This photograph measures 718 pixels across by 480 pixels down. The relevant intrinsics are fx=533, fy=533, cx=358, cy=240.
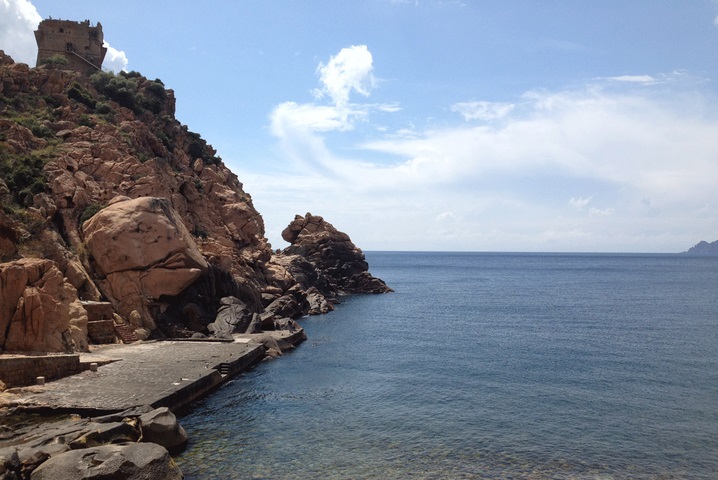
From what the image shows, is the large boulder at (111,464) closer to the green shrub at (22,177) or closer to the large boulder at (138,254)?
the large boulder at (138,254)

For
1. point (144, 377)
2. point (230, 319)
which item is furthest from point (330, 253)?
point (144, 377)

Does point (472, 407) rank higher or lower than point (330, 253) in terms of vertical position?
lower

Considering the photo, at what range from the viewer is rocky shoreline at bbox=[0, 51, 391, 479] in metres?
21.1

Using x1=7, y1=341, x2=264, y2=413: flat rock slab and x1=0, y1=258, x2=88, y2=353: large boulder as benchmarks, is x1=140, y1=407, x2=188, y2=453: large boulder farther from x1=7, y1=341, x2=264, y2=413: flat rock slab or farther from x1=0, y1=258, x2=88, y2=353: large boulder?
x1=0, y1=258, x2=88, y2=353: large boulder

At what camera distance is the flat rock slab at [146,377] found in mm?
23891

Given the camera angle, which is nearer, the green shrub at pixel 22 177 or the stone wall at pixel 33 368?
the stone wall at pixel 33 368

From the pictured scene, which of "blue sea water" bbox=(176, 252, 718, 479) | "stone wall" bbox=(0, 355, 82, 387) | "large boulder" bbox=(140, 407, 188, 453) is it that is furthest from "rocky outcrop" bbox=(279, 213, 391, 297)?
"large boulder" bbox=(140, 407, 188, 453)

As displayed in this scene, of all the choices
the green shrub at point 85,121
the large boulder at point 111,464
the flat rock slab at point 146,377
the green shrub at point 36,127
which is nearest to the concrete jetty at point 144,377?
the flat rock slab at point 146,377

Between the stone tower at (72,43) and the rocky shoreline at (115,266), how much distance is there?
5.03 m

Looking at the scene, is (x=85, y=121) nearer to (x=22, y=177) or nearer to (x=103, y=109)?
(x=103, y=109)

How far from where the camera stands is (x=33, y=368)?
85.6 ft

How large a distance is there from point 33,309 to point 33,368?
3.58m

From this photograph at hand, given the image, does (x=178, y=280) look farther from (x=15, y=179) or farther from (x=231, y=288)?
(x=15, y=179)

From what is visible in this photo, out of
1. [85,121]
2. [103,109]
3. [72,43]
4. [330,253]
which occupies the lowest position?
[330,253]
